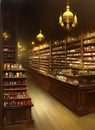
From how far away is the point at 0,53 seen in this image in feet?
11.9

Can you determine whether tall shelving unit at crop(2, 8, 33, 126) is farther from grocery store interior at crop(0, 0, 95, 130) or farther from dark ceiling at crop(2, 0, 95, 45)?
dark ceiling at crop(2, 0, 95, 45)

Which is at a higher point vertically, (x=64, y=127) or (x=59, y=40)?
(x=59, y=40)

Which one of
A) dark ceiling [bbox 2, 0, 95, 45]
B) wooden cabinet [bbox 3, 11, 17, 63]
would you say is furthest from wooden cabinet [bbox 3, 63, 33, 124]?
wooden cabinet [bbox 3, 11, 17, 63]

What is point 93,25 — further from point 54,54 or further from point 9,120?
point 9,120

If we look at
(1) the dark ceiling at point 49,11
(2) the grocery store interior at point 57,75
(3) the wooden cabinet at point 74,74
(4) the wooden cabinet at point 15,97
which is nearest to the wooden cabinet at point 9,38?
(2) the grocery store interior at point 57,75

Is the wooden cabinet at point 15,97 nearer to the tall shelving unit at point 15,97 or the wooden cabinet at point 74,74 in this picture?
the tall shelving unit at point 15,97

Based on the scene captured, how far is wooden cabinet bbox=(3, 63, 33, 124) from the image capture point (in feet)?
12.6

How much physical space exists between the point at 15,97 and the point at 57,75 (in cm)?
284

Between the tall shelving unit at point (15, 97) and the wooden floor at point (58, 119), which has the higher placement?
the tall shelving unit at point (15, 97)

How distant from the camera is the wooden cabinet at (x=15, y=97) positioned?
3.83 m

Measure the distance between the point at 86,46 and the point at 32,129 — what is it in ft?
16.0

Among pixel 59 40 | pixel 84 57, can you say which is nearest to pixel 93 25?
pixel 84 57

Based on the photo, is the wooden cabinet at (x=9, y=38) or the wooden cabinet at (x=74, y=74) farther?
the wooden cabinet at (x=9, y=38)

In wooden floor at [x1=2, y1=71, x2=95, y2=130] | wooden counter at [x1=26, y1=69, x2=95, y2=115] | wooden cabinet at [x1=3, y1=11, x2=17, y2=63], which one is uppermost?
wooden cabinet at [x1=3, y1=11, x2=17, y2=63]
